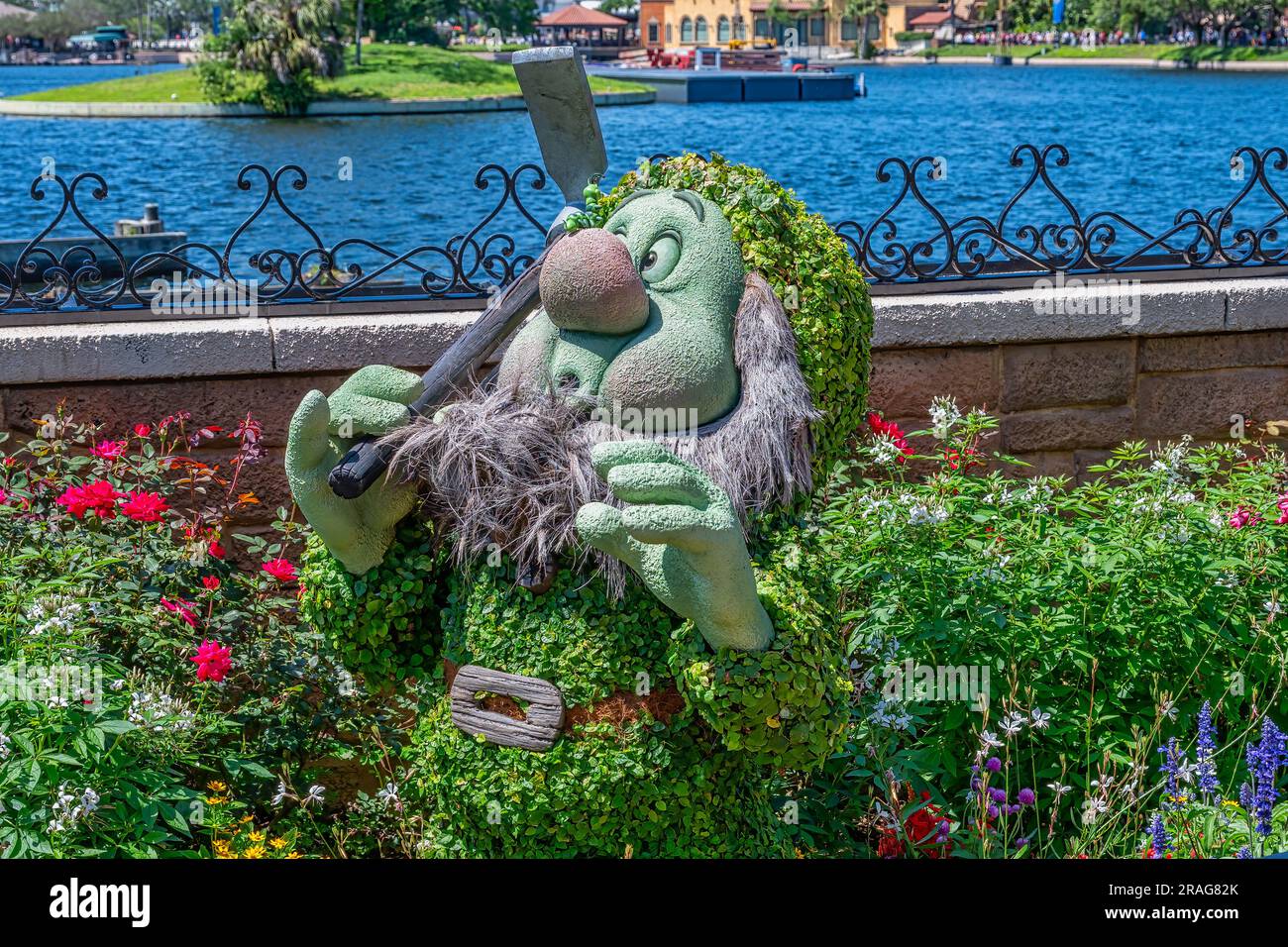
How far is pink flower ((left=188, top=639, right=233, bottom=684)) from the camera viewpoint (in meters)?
3.58

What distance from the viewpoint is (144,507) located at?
397 centimetres

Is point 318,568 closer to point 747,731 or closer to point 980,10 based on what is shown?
point 747,731

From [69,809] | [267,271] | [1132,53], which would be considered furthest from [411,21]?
[69,809]

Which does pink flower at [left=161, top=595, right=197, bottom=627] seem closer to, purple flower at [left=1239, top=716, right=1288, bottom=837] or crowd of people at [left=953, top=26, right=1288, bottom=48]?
purple flower at [left=1239, top=716, right=1288, bottom=837]

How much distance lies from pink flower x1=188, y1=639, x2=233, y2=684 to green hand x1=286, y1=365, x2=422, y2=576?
2.07 feet

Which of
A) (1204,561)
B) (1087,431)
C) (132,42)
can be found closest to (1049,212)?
(1087,431)

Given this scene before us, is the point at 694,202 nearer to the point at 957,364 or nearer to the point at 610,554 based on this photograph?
the point at 610,554

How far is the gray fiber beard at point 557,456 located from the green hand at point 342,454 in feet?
0.24

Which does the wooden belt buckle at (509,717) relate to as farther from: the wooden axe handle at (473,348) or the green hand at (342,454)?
the wooden axe handle at (473,348)

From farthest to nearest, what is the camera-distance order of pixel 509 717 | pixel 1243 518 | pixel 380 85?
pixel 380 85 → pixel 1243 518 → pixel 509 717

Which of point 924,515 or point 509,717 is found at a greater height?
point 924,515

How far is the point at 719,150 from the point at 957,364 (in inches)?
722

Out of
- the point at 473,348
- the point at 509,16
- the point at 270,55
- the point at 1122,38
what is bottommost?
the point at 473,348

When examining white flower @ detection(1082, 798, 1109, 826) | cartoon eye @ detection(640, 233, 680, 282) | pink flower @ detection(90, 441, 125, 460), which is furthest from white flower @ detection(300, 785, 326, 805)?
white flower @ detection(1082, 798, 1109, 826)
